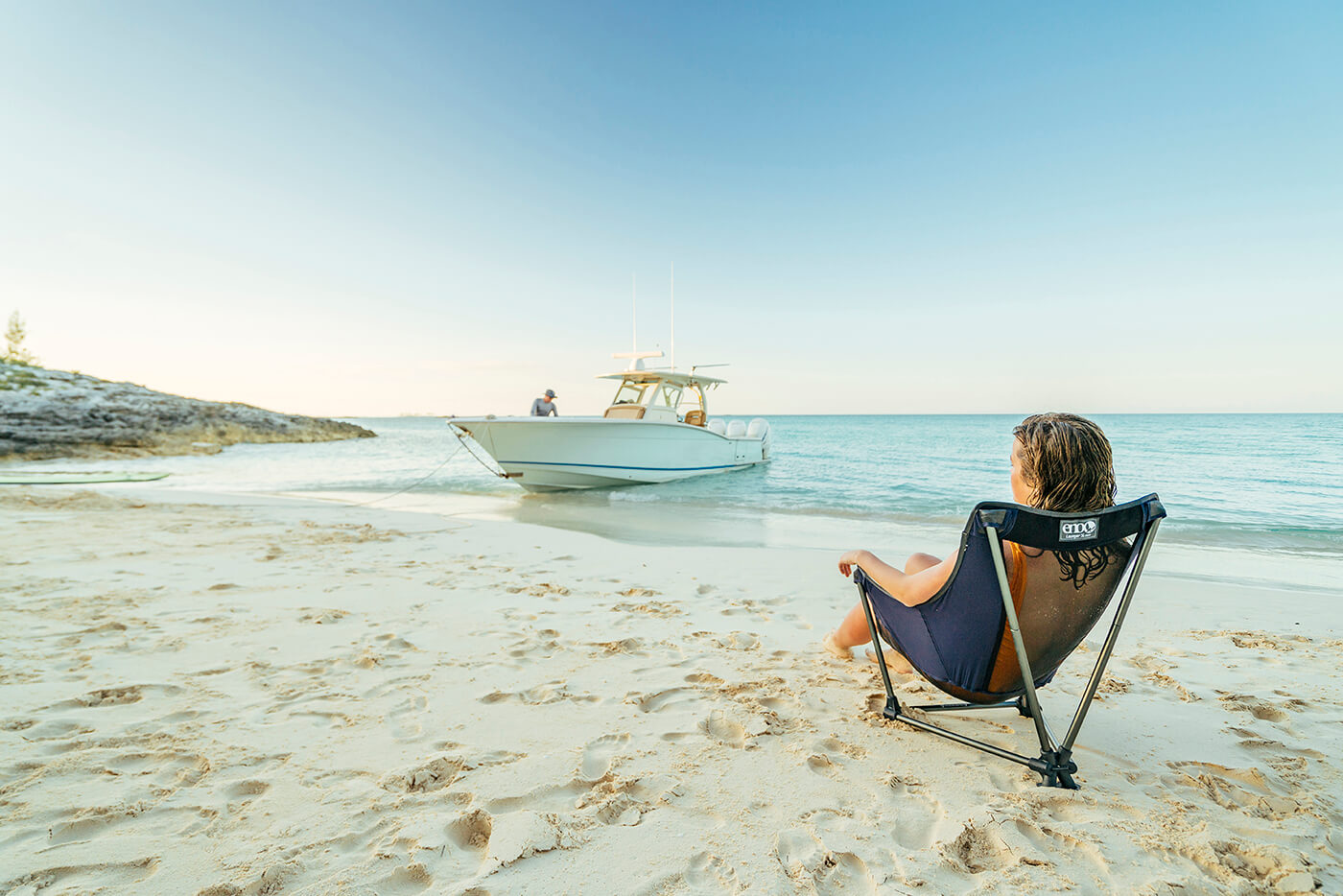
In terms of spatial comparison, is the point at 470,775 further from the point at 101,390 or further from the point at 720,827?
the point at 101,390

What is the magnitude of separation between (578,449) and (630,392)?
3054mm

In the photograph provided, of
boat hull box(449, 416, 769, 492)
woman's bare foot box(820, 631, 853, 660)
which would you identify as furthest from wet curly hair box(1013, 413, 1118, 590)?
boat hull box(449, 416, 769, 492)

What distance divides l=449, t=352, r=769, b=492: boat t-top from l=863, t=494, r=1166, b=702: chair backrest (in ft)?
30.2

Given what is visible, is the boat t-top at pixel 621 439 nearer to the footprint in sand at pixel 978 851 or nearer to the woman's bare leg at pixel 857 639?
the woman's bare leg at pixel 857 639

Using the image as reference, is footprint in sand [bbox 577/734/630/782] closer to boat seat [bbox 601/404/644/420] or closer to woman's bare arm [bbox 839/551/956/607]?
woman's bare arm [bbox 839/551/956/607]

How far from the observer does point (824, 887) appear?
1520mm

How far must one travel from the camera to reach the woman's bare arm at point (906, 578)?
2006 millimetres

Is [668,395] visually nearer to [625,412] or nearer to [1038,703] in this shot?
[625,412]

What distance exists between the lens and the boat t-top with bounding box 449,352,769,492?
10984mm

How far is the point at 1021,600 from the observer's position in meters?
1.89

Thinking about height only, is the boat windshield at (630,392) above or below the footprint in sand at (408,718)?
above

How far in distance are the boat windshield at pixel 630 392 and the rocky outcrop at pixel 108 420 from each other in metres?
16.8

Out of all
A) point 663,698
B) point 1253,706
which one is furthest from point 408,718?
point 1253,706

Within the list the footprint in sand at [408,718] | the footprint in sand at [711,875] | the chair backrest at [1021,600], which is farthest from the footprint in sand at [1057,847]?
the footprint in sand at [408,718]
